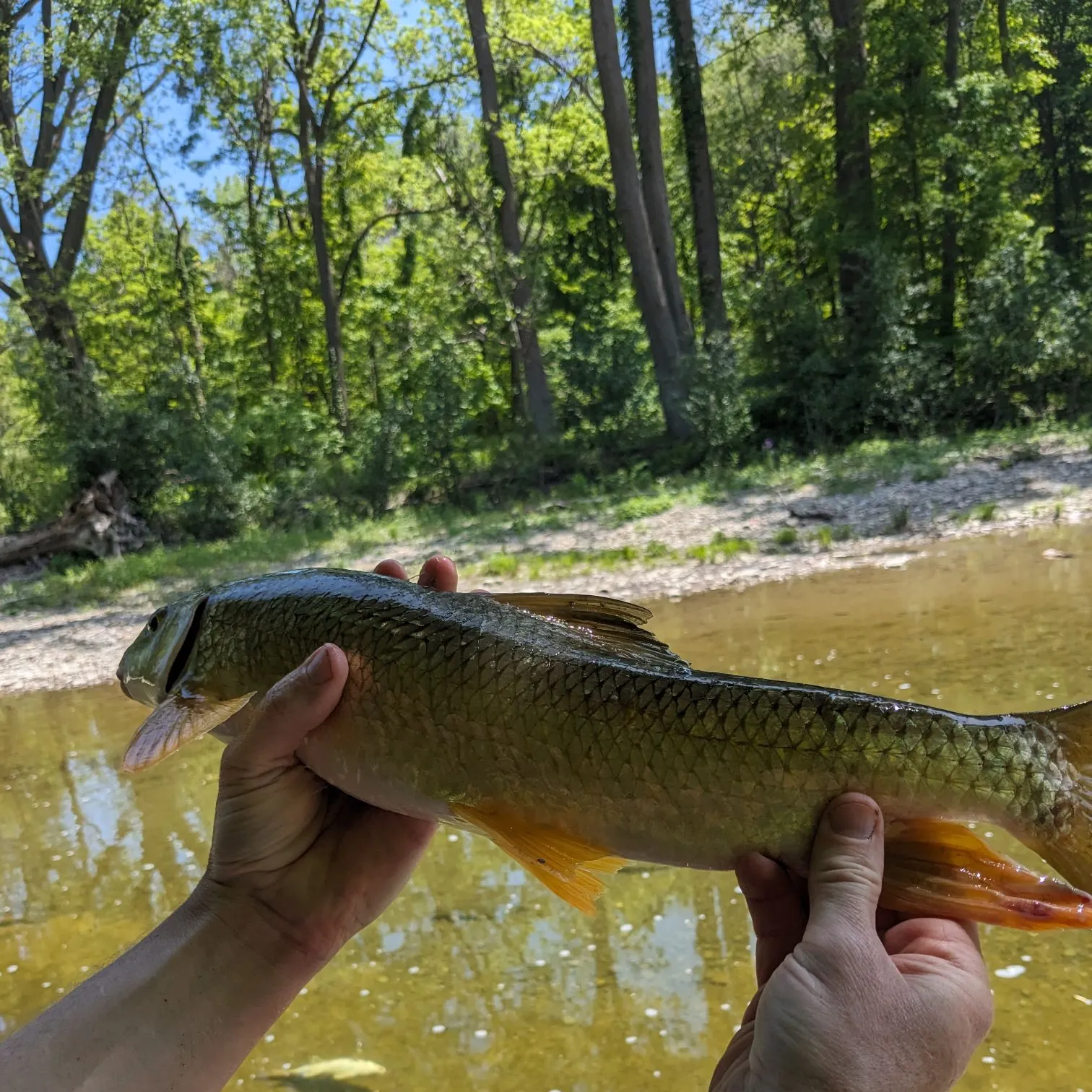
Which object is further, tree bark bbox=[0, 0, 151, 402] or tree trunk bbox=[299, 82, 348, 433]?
tree trunk bbox=[299, 82, 348, 433]

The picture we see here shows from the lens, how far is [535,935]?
4.57 m

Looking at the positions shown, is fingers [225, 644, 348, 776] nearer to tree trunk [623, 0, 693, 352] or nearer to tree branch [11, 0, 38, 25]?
tree trunk [623, 0, 693, 352]

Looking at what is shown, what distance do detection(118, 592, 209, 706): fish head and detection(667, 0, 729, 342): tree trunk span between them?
21.0 metres

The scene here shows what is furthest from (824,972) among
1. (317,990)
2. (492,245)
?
(492,245)

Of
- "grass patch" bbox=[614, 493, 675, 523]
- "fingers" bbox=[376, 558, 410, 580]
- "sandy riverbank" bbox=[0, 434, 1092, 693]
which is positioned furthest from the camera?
"grass patch" bbox=[614, 493, 675, 523]

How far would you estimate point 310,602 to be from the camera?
87.7 inches

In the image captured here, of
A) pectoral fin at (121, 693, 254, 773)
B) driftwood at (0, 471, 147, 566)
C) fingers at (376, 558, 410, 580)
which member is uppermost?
fingers at (376, 558, 410, 580)

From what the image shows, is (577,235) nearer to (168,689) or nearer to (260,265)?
(260,265)

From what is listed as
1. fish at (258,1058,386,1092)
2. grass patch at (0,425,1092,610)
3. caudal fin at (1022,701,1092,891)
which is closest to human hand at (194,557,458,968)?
caudal fin at (1022,701,1092,891)

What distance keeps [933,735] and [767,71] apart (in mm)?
31611

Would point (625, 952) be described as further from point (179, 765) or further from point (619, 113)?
point (619, 113)

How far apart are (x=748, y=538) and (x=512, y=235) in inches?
582

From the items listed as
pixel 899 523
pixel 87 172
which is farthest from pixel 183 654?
pixel 87 172

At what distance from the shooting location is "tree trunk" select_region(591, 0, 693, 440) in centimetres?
2008
